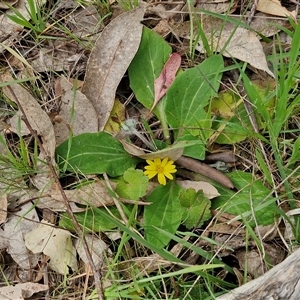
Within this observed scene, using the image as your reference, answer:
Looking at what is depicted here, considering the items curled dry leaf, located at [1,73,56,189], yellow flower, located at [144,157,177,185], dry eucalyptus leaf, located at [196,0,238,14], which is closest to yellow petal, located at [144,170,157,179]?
yellow flower, located at [144,157,177,185]

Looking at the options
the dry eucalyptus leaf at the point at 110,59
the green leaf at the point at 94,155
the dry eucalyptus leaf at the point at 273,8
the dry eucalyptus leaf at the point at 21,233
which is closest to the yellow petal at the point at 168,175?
the green leaf at the point at 94,155

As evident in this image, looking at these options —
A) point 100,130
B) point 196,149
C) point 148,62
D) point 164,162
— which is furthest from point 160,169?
point 148,62

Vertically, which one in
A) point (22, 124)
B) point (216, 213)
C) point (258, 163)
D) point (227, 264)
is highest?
point (22, 124)

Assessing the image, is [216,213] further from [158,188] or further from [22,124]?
[22,124]

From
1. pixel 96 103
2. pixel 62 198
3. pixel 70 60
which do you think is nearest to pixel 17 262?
pixel 62 198

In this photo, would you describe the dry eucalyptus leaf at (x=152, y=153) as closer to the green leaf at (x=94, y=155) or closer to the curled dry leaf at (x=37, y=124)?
the green leaf at (x=94, y=155)

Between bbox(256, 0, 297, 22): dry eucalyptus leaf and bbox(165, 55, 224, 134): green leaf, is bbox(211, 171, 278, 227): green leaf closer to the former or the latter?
bbox(165, 55, 224, 134): green leaf

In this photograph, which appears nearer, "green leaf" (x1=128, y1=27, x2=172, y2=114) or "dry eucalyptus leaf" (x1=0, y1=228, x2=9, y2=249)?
"dry eucalyptus leaf" (x1=0, y1=228, x2=9, y2=249)
